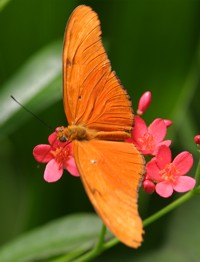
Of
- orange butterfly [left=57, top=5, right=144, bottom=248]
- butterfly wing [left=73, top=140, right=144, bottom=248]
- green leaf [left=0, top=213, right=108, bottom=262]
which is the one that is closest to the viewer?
butterfly wing [left=73, top=140, right=144, bottom=248]

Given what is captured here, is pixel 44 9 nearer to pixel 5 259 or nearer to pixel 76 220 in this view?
pixel 76 220

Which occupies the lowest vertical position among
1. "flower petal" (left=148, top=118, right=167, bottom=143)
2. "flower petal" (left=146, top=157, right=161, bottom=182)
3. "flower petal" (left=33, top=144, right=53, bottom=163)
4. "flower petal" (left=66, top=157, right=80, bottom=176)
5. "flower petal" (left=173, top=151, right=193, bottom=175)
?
"flower petal" (left=173, top=151, right=193, bottom=175)

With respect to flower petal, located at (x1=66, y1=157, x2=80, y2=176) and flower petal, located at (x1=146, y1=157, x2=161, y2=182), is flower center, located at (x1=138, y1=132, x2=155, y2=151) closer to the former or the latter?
A: flower petal, located at (x1=146, y1=157, x2=161, y2=182)

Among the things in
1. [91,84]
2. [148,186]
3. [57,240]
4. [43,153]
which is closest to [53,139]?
[43,153]

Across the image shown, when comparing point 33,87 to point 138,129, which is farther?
point 33,87

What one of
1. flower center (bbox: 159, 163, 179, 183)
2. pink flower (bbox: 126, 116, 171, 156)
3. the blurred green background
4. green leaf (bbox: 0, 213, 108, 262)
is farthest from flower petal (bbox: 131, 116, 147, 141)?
the blurred green background

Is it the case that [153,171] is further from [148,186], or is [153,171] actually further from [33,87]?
[33,87]

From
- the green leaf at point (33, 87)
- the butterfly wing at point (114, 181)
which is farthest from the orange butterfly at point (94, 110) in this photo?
the green leaf at point (33, 87)
